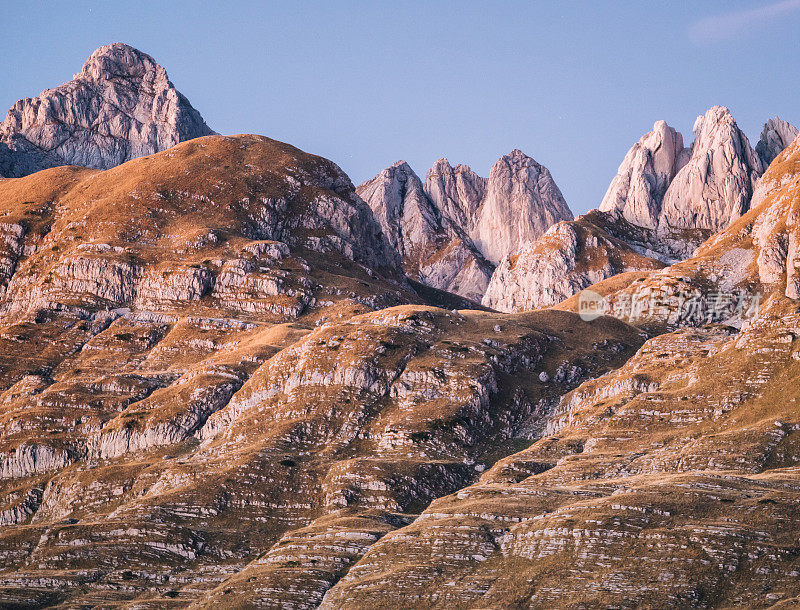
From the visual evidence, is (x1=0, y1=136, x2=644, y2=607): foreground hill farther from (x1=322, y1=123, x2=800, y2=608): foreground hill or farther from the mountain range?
(x1=322, y1=123, x2=800, y2=608): foreground hill

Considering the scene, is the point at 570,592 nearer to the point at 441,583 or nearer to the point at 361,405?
the point at 441,583

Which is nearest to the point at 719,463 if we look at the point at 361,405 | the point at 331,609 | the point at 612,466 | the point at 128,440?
the point at 612,466

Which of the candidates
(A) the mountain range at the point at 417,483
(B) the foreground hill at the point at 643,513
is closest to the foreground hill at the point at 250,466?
(A) the mountain range at the point at 417,483

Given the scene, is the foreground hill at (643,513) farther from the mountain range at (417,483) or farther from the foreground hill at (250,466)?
the foreground hill at (250,466)

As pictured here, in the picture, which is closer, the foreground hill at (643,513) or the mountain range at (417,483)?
the foreground hill at (643,513)

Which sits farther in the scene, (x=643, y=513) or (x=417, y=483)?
(x=417, y=483)

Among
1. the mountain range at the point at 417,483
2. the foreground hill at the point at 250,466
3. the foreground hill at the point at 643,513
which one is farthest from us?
the foreground hill at the point at 250,466

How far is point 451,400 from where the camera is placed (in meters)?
181

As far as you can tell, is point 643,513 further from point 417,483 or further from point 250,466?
point 250,466

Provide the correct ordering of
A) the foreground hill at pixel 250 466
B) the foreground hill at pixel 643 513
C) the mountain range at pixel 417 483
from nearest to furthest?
the foreground hill at pixel 643 513 → the mountain range at pixel 417 483 → the foreground hill at pixel 250 466

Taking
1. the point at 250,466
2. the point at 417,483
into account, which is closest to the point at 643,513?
the point at 417,483

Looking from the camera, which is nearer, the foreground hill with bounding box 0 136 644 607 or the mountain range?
the mountain range

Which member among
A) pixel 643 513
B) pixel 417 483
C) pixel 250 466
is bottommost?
pixel 643 513

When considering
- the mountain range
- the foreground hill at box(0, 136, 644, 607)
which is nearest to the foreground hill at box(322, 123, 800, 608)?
the mountain range
